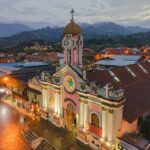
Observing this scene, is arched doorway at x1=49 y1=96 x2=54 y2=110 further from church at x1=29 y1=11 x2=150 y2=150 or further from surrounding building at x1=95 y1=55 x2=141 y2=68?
surrounding building at x1=95 y1=55 x2=141 y2=68

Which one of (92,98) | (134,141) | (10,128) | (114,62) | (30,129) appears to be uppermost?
(114,62)

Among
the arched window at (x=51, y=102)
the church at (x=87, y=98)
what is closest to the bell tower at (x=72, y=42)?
the church at (x=87, y=98)

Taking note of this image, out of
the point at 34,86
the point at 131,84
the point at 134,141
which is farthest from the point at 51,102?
the point at 134,141

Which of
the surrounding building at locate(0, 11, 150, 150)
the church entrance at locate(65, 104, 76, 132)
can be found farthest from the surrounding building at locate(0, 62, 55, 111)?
the church entrance at locate(65, 104, 76, 132)

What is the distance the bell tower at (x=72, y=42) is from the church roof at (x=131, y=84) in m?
3.22

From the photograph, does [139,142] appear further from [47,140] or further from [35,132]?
[35,132]

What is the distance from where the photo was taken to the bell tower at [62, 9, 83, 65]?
2481cm

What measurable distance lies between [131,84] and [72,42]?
35.8 ft

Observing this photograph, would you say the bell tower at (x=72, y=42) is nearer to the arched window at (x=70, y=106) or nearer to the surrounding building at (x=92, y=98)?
the surrounding building at (x=92, y=98)

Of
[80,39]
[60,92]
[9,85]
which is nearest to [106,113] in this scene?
[60,92]

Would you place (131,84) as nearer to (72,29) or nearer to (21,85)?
(72,29)

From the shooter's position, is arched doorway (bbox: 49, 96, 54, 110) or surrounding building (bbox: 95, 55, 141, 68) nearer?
arched doorway (bbox: 49, 96, 54, 110)

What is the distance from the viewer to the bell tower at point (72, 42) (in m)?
24.8

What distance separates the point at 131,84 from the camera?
1043 inches
